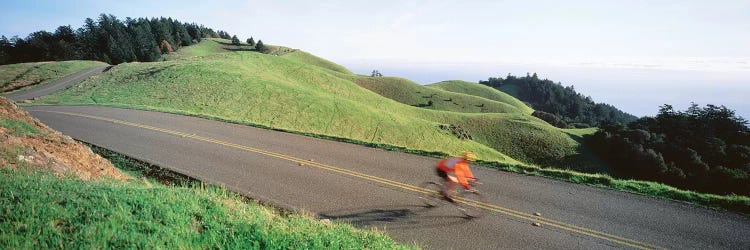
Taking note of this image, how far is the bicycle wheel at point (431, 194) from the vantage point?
9414 millimetres

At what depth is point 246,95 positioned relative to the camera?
37969 mm

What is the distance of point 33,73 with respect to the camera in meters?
53.0

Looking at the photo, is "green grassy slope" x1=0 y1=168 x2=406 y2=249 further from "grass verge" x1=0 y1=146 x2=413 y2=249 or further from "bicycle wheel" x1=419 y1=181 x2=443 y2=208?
"bicycle wheel" x1=419 y1=181 x2=443 y2=208

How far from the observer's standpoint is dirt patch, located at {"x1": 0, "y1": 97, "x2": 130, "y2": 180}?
8422 mm

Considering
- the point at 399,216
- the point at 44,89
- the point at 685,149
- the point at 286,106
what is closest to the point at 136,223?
the point at 399,216

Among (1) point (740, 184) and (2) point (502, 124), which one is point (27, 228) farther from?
(2) point (502, 124)

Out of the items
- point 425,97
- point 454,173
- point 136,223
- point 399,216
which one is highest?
point 425,97

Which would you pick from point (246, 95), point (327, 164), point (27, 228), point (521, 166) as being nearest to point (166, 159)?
point (327, 164)

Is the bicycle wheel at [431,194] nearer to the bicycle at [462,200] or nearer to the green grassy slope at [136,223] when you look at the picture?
the bicycle at [462,200]

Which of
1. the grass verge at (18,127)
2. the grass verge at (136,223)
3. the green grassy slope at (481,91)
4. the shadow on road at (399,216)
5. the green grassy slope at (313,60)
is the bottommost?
the shadow on road at (399,216)

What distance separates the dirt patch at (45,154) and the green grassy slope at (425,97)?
8271cm

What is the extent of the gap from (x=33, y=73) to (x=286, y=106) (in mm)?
49393

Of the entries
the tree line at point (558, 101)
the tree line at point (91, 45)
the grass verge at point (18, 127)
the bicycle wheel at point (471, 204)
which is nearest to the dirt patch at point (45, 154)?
the grass verge at point (18, 127)

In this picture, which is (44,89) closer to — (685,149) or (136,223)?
(136,223)
